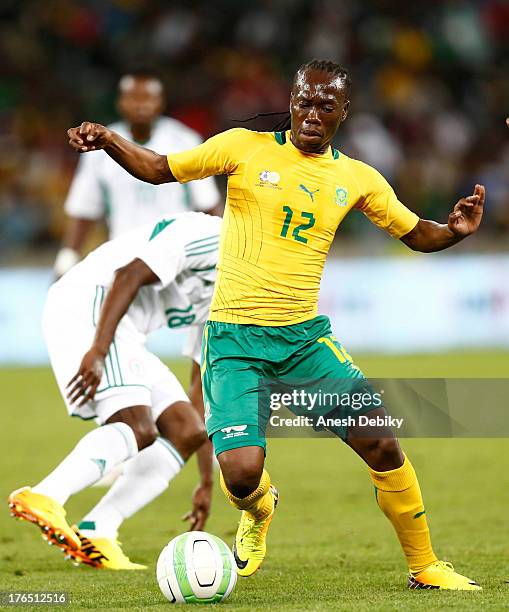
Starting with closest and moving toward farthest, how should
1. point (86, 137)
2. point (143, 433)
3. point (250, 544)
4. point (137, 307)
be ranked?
point (86, 137), point (250, 544), point (143, 433), point (137, 307)

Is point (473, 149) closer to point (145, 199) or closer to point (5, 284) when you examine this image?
point (5, 284)

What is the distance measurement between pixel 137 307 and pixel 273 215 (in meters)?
1.53

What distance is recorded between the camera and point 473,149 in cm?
1808

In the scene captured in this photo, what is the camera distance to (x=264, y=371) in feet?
16.5

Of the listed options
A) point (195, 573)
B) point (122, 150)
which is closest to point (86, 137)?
point (122, 150)

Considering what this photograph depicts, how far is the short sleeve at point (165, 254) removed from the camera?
5.98 m

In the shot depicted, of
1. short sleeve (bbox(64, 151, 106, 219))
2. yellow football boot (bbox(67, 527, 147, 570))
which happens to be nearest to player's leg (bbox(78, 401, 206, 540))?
yellow football boot (bbox(67, 527, 147, 570))

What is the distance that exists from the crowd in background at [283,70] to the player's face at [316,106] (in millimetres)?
11638

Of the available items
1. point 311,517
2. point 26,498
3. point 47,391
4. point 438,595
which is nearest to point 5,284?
point 47,391

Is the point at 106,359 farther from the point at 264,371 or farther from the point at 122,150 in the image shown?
the point at 122,150

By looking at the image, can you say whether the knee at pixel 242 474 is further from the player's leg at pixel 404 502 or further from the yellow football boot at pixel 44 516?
the yellow football boot at pixel 44 516

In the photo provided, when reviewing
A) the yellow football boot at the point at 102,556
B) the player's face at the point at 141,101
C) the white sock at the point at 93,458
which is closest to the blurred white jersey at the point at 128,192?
the player's face at the point at 141,101

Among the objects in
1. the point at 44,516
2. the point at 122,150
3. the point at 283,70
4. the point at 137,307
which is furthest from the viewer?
the point at 283,70

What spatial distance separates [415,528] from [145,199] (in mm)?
3629
